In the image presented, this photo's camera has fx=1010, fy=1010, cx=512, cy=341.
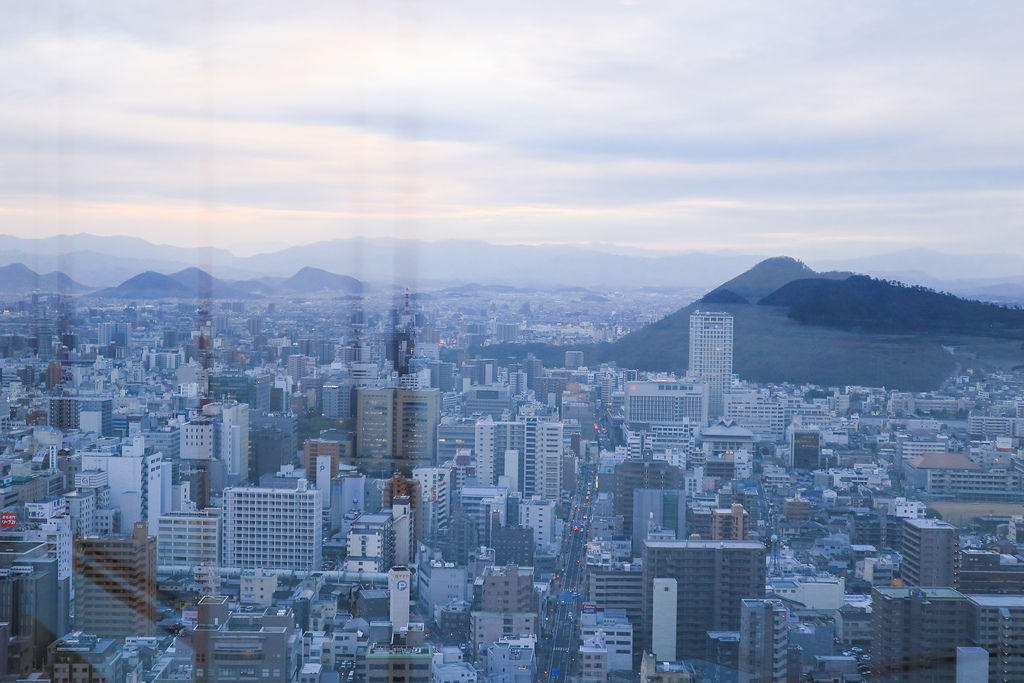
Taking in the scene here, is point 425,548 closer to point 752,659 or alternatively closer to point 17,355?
point 752,659

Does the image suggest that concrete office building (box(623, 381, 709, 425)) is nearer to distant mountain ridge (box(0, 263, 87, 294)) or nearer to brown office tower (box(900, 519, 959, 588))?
brown office tower (box(900, 519, 959, 588))

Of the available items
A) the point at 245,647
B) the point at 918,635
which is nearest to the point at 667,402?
the point at 918,635

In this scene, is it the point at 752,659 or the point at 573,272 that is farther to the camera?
the point at 573,272

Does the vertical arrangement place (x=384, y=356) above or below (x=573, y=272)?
below

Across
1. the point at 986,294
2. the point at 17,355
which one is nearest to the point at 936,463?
the point at 986,294

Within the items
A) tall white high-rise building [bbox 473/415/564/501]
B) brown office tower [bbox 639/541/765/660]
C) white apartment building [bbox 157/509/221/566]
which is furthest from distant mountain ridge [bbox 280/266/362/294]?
brown office tower [bbox 639/541/765/660]

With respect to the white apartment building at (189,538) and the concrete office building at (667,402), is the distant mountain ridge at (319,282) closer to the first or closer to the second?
the white apartment building at (189,538)

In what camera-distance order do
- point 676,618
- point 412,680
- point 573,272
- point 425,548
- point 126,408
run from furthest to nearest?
point 573,272 → point 126,408 → point 425,548 → point 676,618 → point 412,680
